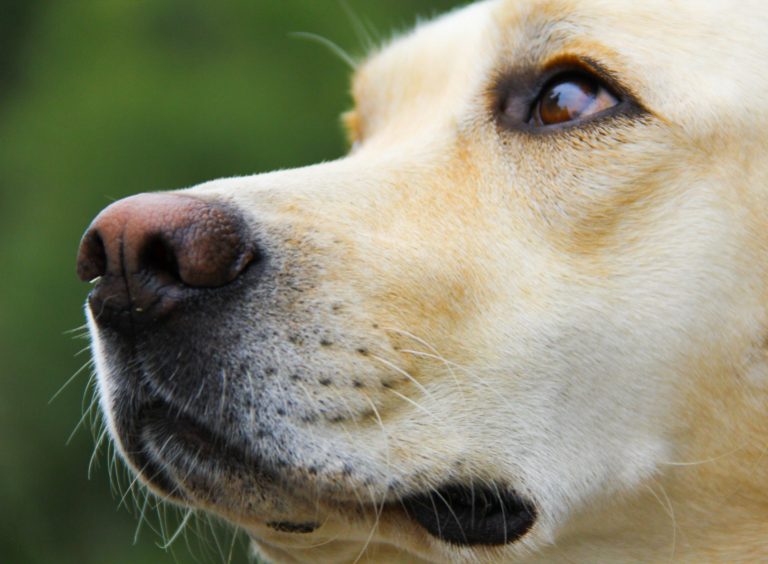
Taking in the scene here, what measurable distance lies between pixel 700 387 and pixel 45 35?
9901 millimetres

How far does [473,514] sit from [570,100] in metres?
1.31

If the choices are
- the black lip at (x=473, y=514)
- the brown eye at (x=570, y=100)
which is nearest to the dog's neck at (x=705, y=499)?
the black lip at (x=473, y=514)

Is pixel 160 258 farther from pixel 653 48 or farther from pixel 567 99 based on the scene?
pixel 653 48

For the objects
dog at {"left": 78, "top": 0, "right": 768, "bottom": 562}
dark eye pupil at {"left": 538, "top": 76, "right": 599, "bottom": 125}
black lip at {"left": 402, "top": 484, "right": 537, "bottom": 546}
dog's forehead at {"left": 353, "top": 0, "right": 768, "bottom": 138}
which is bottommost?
black lip at {"left": 402, "top": 484, "right": 537, "bottom": 546}

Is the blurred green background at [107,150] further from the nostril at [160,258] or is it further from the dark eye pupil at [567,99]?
the nostril at [160,258]

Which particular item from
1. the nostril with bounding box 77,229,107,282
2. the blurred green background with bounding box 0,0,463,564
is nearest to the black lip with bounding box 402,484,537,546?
the nostril with bounding box 77,229,107,282

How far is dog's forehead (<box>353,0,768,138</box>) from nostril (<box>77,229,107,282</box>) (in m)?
1.35

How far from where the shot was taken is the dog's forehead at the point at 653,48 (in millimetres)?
3137

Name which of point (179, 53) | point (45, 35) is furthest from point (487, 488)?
point (45, 35)

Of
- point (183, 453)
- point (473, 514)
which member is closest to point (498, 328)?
point (473, 514)

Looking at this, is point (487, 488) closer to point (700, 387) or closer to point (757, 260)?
point (700, 387)

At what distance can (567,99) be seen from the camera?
11.0 ft

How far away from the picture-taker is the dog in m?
2.76

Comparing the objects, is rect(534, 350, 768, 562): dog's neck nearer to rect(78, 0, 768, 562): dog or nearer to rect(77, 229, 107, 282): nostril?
rect(78, 0, 768, 562): dog
